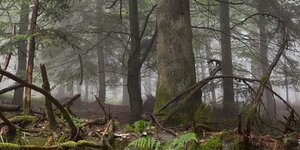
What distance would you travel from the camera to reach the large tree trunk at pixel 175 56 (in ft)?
23.7

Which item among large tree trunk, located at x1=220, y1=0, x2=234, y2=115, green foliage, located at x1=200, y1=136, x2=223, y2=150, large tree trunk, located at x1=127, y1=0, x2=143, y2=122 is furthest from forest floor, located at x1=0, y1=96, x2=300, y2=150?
large tree trunk, located at x1=220, y1=0, x2=234, y2=115

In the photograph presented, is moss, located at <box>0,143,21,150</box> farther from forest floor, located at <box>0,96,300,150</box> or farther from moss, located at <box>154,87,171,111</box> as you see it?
moss, located at <box>154,87,171,111</box>

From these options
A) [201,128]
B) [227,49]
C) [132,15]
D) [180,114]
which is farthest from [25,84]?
[227,49]

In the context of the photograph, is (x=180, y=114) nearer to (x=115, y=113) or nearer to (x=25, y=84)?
(x=25, y=84)

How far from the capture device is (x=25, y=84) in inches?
126

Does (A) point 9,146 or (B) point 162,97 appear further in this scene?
(B) point 162,97

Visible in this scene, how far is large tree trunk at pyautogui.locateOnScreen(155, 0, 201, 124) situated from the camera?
23.7 ft

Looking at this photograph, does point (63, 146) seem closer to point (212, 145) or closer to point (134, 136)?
point (134, 136)

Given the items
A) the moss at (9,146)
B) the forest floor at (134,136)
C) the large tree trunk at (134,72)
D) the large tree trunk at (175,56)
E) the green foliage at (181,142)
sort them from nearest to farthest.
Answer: the moss at (9,146), the green foliage at (181,142), the forest floor at (134,136), the large tree trunk at (175,56), the large tree trunk at (134,72)

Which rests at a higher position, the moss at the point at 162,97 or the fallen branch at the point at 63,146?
the moss at the point at 162,97

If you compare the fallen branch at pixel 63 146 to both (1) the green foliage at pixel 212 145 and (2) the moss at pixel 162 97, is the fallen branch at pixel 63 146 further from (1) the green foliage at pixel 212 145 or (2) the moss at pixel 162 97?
(2) the moss at pixel 162 97

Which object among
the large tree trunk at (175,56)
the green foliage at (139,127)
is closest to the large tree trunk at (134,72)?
the large tree trunk at (175,56)

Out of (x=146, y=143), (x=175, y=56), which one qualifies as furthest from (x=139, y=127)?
(x=175, y=56)

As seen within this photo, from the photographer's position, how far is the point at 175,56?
24.3 feet
